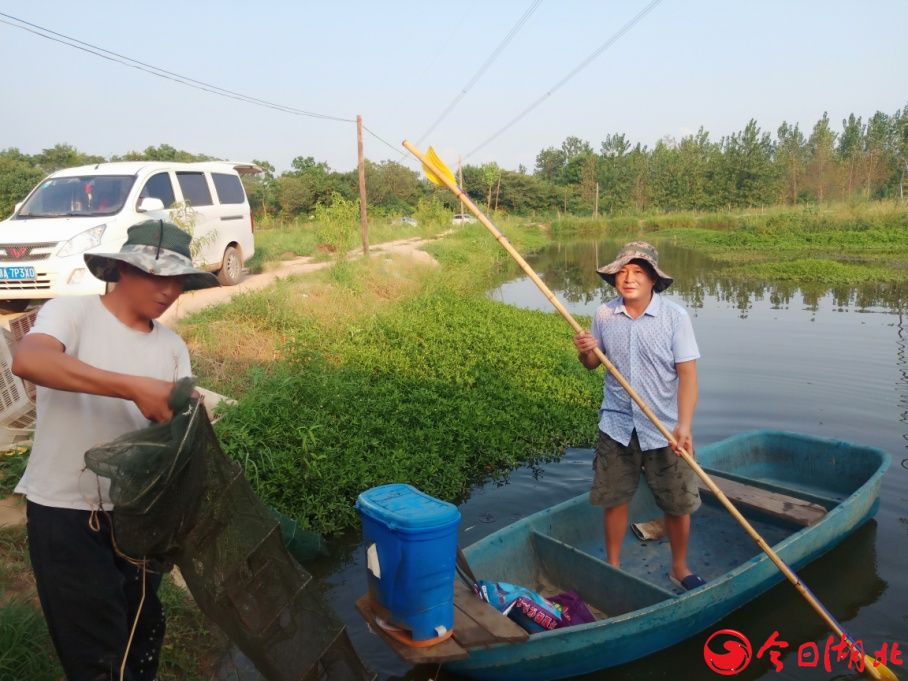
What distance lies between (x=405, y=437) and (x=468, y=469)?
68 cm

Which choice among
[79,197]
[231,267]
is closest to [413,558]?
[79,197]

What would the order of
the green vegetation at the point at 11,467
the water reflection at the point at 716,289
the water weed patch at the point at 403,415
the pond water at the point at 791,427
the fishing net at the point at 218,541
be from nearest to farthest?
the fishing net at the point at 218,541, the pond water at the point at 791,427, the green vegetation at the point at 11,467, the water weed patch at the point at 403,415, the water reflection at the point at 716,289

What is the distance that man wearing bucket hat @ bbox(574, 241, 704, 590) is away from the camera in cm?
A: 377

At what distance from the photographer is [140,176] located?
30.9 feet

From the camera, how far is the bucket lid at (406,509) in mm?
2918

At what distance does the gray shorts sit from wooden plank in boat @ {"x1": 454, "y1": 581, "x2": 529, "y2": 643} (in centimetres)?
101

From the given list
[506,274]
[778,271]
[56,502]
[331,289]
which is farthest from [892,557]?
[506,274]

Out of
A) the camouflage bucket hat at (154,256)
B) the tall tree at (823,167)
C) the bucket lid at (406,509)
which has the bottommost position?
the bucket lid at (406,509)

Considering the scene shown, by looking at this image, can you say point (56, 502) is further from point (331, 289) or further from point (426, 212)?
point (426, 212)

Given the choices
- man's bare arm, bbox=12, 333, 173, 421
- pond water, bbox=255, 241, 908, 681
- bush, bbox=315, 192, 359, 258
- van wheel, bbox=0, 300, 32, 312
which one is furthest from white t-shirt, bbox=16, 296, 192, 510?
bush, bbox=315, 192, 359, 258

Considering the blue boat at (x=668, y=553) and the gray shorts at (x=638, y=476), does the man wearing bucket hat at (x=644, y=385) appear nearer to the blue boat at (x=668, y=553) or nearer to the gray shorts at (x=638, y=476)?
the gray shorts at (x=638, y=476)

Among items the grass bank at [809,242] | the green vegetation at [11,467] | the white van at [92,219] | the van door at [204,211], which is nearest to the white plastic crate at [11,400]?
the green vegetation at [11,467]

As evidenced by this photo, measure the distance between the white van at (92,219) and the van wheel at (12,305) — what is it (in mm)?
11

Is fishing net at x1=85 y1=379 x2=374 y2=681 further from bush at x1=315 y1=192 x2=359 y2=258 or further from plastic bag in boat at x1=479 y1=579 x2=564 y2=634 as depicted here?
bush at x1=315 y1=192 x2=359 y2=258
